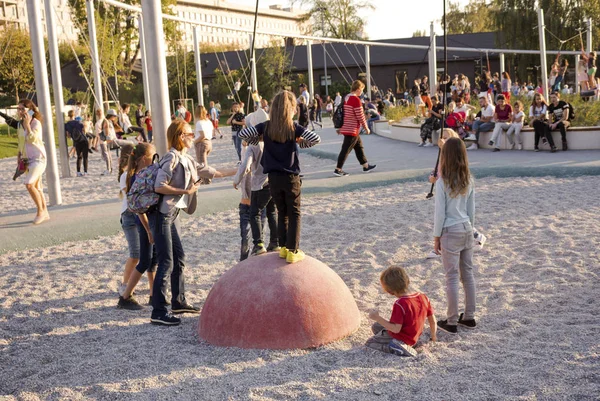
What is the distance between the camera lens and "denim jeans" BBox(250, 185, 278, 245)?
8.12m

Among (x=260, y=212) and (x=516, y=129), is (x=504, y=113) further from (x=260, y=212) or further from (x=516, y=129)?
(x=260, y=212)

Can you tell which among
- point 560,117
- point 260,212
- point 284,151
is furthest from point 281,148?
point 560,117

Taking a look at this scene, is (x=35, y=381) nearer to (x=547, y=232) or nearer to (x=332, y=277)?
(x=332, y=277)

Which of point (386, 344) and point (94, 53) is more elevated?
point (94, 53)

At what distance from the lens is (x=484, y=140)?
20625 millimetres

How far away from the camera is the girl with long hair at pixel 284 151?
6.90 meters

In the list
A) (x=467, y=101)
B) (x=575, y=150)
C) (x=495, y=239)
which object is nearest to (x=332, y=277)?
(x=495, y=239)

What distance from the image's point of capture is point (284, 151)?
7.06 metres

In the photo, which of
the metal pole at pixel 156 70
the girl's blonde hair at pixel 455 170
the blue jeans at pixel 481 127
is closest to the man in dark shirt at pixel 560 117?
the blue jeans at pixel 481 127

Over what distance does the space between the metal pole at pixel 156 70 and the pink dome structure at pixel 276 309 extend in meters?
2.15

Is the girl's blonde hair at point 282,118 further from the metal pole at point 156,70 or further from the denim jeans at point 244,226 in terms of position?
the denim jeans at point 244,226

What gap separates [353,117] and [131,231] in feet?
28.3

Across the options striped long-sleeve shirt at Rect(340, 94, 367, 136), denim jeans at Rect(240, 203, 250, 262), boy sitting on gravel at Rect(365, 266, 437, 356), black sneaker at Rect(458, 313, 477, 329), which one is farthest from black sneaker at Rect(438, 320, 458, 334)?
striped long-sleeve shirt at Rect(340, 94, 367, 136)

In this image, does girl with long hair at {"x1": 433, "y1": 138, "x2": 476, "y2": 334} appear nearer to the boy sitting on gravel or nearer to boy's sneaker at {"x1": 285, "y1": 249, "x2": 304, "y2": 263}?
the boy sitting on gravel
